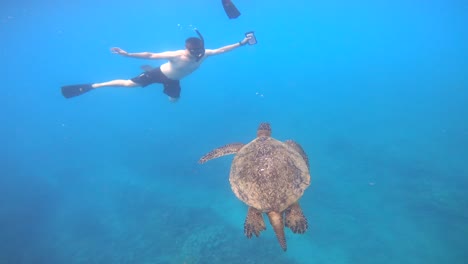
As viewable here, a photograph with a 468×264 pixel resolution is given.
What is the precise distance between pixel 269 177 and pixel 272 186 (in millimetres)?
167

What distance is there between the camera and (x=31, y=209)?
12.3 metres

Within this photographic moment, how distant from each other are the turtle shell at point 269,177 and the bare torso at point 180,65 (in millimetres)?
4253

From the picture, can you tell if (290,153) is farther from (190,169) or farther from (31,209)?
(31,209)

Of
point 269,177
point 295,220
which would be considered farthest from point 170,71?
point 295,220

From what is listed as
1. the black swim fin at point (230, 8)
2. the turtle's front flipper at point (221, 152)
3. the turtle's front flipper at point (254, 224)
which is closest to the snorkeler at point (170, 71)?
the black swim fin at point (230, 8)

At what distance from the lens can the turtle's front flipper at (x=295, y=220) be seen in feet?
14.0

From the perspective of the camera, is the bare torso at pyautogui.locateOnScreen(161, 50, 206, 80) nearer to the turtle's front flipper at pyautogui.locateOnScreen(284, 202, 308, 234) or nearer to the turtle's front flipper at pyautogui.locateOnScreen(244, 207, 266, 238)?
the turtle's front flipper at pyautogui.locateOnScreen(244, 207, 266, 238)

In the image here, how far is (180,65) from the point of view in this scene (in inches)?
318

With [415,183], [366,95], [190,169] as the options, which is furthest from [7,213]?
[366,95]

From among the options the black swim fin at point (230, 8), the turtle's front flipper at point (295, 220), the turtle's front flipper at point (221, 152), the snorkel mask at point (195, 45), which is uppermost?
the black swim fin at point (230, 8)

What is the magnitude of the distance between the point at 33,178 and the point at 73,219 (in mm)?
6289

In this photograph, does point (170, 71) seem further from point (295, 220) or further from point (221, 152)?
point (295, 220)

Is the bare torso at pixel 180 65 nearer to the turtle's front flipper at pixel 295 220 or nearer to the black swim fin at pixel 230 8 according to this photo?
the black swim fin at pixel 230 8

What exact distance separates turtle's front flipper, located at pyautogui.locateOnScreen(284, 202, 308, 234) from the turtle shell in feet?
0.94
